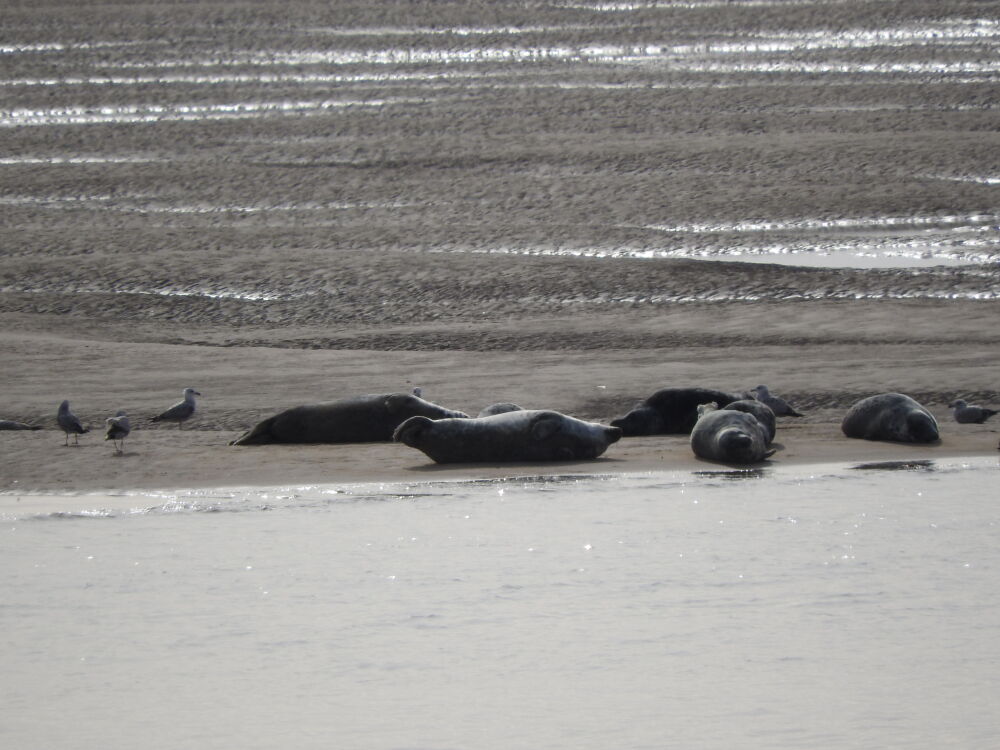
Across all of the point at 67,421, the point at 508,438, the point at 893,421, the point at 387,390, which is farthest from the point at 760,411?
the point at 67,421

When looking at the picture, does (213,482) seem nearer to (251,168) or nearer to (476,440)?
(476,440)

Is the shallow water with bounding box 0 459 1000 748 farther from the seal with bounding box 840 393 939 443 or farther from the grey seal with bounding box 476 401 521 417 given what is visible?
the grey seal with bounding box 476 401 521 417

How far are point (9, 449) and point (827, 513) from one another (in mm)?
5576

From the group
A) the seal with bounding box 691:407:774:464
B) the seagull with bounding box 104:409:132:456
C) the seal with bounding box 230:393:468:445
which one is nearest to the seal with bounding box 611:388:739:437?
the seal with bounding box 691:407:774:464

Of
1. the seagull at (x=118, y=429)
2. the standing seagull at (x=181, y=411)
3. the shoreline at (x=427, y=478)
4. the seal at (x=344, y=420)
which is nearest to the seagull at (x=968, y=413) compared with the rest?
the shoreline at (x=427, y=478)

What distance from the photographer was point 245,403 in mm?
13016

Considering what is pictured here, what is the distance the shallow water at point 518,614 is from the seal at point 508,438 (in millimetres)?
519

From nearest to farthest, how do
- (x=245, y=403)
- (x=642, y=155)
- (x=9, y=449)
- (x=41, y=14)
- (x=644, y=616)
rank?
(x=644, y=616) < (x=9, y=449) < (x=245, y=403) < (x=642, y=155) < (x=41, y=14)

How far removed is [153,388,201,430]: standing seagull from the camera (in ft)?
39.5

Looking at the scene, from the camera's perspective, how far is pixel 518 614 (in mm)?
7410

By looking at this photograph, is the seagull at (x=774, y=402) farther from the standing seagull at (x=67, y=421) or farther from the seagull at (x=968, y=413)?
the standing seagull at (x=67, y=421)

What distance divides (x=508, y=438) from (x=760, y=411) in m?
1.74

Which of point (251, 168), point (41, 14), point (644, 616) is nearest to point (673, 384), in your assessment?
point (644, 616)

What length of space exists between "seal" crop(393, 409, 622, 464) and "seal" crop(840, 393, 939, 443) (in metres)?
1.80
